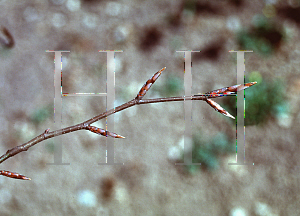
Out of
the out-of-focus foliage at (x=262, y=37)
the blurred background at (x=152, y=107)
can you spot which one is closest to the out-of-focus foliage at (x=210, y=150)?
the blurred background at (x=152, y=107)

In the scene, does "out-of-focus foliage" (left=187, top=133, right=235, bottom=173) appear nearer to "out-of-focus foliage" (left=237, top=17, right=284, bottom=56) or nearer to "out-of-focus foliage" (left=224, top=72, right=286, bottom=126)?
"out-of-focus foliage" (left=224, top=72, right=286, bottom=126)

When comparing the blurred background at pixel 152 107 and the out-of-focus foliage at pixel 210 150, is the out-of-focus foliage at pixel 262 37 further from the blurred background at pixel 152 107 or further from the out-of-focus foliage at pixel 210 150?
the out-of-focus foliage at pixel 210 150

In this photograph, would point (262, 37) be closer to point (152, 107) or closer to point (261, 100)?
point (261, 100)

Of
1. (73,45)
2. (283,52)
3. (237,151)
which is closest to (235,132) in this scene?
(237,151)

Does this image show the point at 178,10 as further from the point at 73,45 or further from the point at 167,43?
the point at 73,45

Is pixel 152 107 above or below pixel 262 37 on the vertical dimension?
below

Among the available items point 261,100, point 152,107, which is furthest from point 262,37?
point 152,107

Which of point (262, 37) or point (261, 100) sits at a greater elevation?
point (262, 37)

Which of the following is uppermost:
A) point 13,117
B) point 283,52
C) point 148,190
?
point 283,52

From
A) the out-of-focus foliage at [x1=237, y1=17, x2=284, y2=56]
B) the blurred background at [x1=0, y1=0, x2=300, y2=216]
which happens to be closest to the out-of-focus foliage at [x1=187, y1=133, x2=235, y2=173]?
the blurred background at [x1=0, y1=0, x2=300, y2=216]
